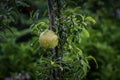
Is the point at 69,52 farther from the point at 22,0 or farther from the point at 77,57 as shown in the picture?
the point at 22,0

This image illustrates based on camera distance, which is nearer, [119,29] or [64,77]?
[64,77]

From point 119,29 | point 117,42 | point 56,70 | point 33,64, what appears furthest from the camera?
point 119,29

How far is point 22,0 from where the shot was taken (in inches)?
119

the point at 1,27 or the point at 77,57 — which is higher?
the point at 1,27

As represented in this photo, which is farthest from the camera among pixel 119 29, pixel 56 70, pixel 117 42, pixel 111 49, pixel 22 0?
pixel 119 29

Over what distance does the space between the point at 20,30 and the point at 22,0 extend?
4104 mm

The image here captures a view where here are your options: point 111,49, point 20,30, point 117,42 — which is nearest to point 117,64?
point 111,49

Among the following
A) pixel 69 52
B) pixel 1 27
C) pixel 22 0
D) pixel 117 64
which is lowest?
pixel 117 64

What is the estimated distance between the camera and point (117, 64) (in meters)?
5.30

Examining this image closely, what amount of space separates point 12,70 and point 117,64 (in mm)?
1560

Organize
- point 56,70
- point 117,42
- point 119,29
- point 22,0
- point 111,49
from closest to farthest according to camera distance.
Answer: point 56,70, point 22,0, point 111,49, point 117,42, point 119,29

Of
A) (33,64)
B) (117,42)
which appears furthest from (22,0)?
(117,42)

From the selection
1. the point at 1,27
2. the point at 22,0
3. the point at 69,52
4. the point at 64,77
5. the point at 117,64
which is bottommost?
the point at 117,64

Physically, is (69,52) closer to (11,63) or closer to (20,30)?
(11,63)
